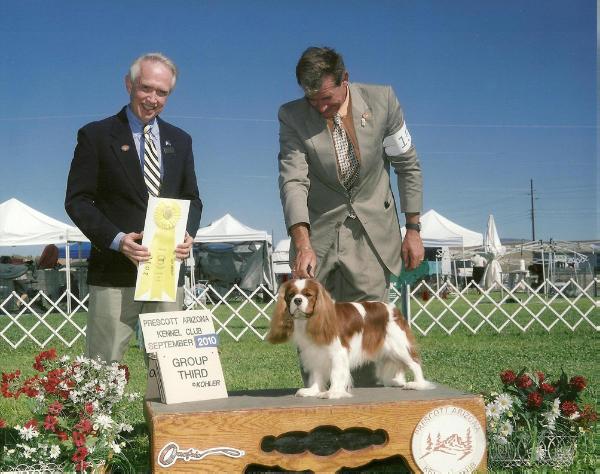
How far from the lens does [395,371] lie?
323 cm

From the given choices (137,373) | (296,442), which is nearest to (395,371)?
(296,442)

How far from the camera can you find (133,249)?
2.84 metres

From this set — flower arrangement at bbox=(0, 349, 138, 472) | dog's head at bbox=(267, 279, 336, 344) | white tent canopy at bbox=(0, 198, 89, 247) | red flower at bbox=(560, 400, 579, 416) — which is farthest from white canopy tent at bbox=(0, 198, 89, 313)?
red flower at bbox=(560, 400, 579, 416)

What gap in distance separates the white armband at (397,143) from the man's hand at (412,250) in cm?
39

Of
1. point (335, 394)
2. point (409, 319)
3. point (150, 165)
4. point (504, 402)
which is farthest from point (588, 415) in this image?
point (409, 319)

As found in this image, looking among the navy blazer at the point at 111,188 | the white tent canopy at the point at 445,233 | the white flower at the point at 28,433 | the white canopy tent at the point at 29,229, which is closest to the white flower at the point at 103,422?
the white flower at the point at 28,433

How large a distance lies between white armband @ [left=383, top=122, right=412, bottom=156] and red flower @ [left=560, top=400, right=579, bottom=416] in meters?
1.37

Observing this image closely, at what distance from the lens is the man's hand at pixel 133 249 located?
284cm

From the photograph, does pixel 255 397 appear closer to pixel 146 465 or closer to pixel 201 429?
pixel 201 429

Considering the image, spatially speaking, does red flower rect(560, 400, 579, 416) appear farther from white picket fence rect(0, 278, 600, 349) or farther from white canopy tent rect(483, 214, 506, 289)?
white canopy tent rect(483, 214, 506, 289)

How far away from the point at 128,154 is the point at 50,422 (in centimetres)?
111

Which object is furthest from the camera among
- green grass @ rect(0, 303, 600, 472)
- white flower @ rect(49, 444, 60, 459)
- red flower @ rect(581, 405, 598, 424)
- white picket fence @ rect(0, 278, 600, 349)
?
white picket fence @ rect(0, 278, 600, 349)

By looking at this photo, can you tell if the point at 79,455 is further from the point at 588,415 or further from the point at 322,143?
the point at 588,415

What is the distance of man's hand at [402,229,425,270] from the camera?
3371 millimetres
